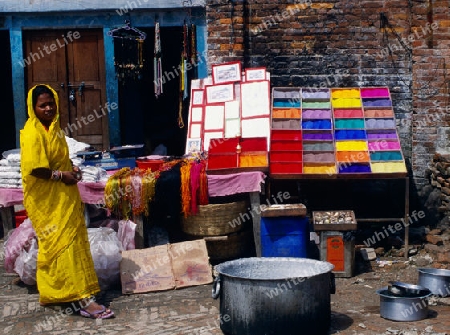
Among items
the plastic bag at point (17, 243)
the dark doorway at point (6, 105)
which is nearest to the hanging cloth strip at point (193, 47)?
the plastic bag at point (17, 243)

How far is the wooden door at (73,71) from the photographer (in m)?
10.0

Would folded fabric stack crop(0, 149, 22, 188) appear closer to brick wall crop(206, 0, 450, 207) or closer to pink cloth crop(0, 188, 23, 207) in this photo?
pink cloth crop(0, 188, 23, 207)

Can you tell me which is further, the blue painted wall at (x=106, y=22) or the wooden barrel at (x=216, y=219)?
the blue painted wall at (x=106, y=22)

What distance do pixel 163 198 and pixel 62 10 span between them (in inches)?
142

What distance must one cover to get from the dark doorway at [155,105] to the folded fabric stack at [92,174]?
208 centimetres

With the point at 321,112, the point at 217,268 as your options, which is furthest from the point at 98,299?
the point at 321,112

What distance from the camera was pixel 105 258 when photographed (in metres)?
7.51

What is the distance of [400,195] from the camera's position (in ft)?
32.2

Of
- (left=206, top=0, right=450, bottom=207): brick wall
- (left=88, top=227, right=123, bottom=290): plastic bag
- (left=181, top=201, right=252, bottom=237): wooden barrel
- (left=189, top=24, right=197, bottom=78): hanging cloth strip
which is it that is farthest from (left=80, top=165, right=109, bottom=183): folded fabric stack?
(left=206, top=0, right=450, bottom=207): brick wall

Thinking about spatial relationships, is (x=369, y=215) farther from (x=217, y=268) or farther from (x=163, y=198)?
(x=217, y=268)

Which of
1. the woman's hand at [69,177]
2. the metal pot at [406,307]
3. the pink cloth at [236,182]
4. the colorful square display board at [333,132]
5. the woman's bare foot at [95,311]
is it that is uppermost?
the colorful square display board at [333,132]

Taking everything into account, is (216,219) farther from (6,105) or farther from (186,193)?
(6,105)

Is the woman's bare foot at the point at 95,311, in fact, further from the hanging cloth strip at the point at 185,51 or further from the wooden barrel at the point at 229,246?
the hanging cloth strip at the point at 185,51

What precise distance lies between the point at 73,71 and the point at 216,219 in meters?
Answer: 3.56
